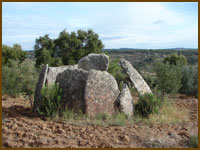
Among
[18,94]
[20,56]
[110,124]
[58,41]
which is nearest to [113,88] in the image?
[110,124]

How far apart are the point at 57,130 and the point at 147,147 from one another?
2043 millimetres

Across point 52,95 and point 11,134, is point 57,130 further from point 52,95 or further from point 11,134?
point 52,95

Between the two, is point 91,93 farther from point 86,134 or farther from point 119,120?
point 86,134

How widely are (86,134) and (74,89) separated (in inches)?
79.3

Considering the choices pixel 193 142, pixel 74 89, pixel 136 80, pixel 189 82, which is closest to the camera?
pixel 193 142

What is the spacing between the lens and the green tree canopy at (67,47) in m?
22.5

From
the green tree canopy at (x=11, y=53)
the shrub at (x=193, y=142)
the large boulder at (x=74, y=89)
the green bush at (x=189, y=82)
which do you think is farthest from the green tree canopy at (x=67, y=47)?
the shrub at (x=193, y=142)

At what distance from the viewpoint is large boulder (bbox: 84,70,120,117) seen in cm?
703

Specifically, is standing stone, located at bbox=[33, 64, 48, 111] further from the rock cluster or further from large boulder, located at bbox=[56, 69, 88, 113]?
large boulder, located at bbox=[56, 69, 88, 113]

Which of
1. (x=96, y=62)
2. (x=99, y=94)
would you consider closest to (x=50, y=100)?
(x=99, y=94)

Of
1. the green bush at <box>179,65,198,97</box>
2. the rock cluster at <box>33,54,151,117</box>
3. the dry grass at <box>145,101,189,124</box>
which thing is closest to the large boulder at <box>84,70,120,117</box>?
the rock cluster at <box>33,54,151,117</box>

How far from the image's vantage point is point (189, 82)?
11742mm

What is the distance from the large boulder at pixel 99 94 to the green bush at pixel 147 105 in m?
0.82

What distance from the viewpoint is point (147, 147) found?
16.8ft
